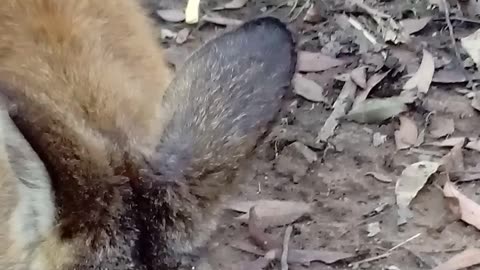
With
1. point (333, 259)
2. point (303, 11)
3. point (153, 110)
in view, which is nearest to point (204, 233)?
point (153, 110)

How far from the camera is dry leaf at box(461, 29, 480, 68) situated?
3.57m

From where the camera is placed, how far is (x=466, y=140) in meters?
3.29

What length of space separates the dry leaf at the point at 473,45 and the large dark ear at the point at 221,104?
1.74 metres

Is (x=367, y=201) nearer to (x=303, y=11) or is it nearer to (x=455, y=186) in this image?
(x=455, y=186)

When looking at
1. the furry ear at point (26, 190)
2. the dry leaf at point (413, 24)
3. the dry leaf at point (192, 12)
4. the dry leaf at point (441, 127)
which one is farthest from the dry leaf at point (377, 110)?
the furry ear at point (26, 190)

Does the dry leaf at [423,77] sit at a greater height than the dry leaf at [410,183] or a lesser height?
greater

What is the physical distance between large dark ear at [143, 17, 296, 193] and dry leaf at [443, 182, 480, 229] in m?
1.26

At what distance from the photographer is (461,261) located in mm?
2939

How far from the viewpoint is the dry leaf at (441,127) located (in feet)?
10.9

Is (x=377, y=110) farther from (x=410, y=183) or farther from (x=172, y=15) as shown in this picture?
(x=172, y=15)

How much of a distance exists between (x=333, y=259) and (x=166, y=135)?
3.96 feet

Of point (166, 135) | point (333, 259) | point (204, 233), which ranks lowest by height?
point (333, 259)

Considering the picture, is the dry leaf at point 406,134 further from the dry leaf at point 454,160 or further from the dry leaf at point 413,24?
the dry leaf at point 413,24

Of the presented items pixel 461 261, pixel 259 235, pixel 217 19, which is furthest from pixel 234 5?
pixel 461 261
